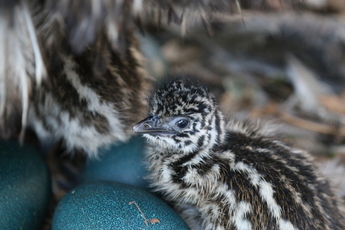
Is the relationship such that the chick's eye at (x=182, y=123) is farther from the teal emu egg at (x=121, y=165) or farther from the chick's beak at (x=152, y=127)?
the teal emu egg at (x=121, y=165)

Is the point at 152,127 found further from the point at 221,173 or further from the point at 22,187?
the point at 22,187

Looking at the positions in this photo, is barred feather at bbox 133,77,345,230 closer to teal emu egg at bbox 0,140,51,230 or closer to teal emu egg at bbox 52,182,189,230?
teal emu egg at bbox 52,182,189,230

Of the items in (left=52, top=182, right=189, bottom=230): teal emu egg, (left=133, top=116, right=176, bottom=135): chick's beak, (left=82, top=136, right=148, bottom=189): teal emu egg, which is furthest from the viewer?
(left=82, top=136, right=148, bottom=189): teal emu egg

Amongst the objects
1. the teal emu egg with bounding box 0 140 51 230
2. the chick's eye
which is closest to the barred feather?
the chick's eye

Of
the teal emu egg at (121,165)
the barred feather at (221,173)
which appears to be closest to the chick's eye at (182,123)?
the barred feather at (221,173)

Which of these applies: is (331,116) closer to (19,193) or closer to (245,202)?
(245,202)

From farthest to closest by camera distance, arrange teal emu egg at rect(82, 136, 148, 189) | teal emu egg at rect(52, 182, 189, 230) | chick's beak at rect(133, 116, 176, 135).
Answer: teal emu egg at rect(82, 136, 148, 189) < chick's beak at rect(133, 116, 176, 135) < teal emu egg at rect(52, 182, 189, 230)

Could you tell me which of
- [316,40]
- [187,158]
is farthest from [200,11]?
[316,40]
